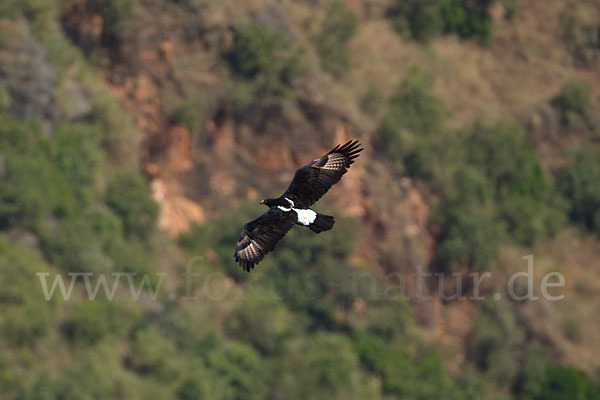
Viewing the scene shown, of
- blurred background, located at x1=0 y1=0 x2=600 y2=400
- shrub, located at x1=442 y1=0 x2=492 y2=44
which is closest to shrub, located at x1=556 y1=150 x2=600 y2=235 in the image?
blurred background, located at x1=0 y1=0 x2=600 y2=400

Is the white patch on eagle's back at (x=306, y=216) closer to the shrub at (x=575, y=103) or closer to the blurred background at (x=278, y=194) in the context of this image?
the blurred background at (x=278, y=194)

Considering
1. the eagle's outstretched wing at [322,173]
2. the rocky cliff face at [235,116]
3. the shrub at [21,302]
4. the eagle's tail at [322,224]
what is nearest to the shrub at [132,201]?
the rocky cliff face at [235,116]

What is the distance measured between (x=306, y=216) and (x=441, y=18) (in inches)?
1561

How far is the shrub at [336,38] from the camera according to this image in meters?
56.1

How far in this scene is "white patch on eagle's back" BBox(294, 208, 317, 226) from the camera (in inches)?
876

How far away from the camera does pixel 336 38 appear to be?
56438 millimetres

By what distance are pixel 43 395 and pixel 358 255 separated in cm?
1518

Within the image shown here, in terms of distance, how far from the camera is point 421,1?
60125 millimetres

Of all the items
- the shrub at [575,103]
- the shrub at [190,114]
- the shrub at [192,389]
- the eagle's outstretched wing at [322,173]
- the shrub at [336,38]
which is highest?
the shrub at [336,38]

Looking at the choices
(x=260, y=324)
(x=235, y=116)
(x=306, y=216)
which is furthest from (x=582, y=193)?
(x=306, y=216)

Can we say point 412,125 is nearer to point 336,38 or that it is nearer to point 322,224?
point 336,38

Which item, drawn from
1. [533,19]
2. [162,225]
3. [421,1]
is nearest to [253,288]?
[162,225]

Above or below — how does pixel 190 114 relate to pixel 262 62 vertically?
below

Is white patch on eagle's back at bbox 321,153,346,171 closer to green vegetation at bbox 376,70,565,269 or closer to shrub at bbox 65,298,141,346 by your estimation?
shrub at bbox 65,298,141,346
